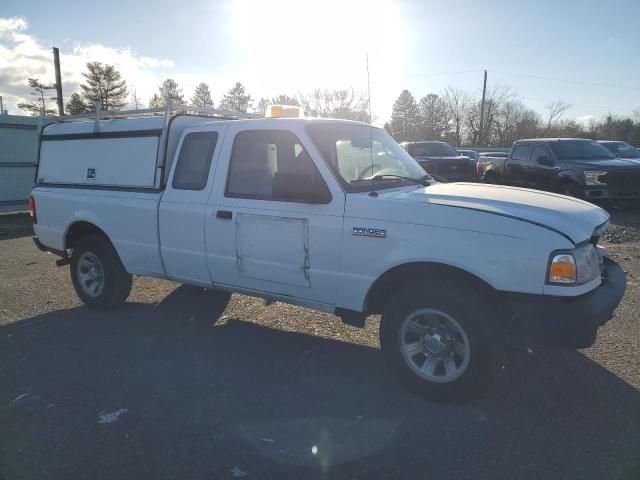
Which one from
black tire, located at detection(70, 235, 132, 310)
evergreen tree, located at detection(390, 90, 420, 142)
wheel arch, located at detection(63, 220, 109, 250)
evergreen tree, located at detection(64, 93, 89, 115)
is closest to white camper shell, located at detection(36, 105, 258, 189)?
wheel arch, located at detection(63, 220, 109, 250)

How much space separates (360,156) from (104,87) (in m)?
54.9

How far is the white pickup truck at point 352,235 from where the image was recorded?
9.88 feet

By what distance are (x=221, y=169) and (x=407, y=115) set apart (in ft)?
218

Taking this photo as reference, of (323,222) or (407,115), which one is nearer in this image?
(323,222)

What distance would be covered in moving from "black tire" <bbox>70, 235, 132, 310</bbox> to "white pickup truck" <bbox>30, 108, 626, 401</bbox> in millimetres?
23

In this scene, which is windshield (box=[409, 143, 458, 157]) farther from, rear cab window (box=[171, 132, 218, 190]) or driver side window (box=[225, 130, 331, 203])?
driver side window (box=[225, 130, 331, 203])

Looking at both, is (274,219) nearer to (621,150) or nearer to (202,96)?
(621,150)

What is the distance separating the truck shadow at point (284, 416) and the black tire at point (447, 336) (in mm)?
146

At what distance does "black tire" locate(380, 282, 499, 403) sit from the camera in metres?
3.12

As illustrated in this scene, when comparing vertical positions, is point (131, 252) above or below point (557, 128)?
below

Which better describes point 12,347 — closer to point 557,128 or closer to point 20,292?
point 20,292

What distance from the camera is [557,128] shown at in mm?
63625

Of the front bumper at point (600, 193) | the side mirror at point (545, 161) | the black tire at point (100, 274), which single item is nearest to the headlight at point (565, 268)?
the black tire at point (100, 274)

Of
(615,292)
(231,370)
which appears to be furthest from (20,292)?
(615,292)
